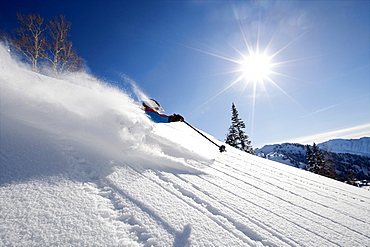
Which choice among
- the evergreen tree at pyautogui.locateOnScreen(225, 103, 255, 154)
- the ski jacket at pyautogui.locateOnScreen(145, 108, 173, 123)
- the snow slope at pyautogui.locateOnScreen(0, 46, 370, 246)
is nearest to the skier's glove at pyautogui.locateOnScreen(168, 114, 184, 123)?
the ski jacket at pyautogui.locateOnScreen(145, 108, 173, 123)

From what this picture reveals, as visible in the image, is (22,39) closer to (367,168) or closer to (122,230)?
(122,230)

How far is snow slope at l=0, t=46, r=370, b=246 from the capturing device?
125cm

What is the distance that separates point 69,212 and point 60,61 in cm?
1544

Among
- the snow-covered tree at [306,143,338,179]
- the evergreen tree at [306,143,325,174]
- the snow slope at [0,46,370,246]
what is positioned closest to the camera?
the snow slope at [0,46,370,246]

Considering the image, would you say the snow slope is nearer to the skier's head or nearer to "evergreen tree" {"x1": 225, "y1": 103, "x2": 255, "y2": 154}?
the skier's head

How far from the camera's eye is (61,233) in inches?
44.1

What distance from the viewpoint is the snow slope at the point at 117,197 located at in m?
1.25

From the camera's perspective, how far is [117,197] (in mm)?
1701

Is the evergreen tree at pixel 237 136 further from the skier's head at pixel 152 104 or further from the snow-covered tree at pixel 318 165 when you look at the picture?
the skier's head at pixel 152 104

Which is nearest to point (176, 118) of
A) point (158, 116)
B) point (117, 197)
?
point (158, 116)

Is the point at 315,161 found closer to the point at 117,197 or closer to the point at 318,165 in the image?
the point at 318,165

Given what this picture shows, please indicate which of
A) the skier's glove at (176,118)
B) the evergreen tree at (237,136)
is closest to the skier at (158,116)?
the skier's glove at (176,118)

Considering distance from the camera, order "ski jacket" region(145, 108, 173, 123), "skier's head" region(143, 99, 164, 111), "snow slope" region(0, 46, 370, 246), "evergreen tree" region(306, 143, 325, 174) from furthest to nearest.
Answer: "evergreen tree" region(306, 143, 325, 174), "skier's head" region(143, 99, 164, 111), "ski jacket" region(145, 108, 173, 123), "snow slope" region(0, 46, 370, 246)

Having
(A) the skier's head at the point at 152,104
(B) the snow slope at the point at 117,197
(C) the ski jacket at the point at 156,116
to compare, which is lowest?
(B) the snow slope at the point at 117,197
